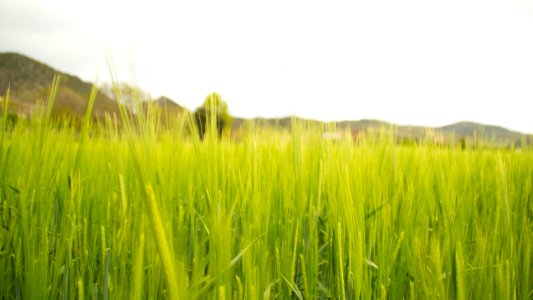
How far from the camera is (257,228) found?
23.6 inches

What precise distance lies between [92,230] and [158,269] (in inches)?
16.8

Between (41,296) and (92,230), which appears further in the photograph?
(92,230)

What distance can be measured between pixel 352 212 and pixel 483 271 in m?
0.27

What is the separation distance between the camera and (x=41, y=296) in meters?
0.65

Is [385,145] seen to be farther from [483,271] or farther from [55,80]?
[55,80]

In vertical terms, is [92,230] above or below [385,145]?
below

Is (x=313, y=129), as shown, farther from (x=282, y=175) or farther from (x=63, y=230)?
(x=63, y=230)

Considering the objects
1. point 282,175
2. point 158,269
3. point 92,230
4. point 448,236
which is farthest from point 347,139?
point 92,230

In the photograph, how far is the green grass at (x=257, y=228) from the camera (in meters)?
0.51

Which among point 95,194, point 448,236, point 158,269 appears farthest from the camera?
point 95,194

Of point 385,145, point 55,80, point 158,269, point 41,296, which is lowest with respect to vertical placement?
point 41,296

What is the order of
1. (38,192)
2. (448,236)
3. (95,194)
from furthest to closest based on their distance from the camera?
(95,194), (38,192), (448,236)

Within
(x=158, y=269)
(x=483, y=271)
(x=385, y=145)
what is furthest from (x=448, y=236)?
A: (x=158, y=269)

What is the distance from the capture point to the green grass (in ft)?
1.66
